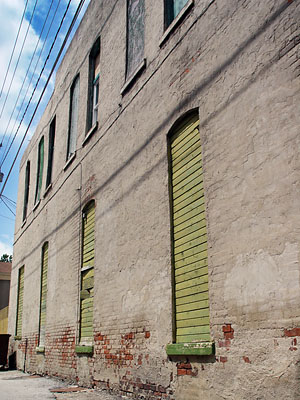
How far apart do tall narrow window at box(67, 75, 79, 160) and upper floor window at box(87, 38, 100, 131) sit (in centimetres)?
112

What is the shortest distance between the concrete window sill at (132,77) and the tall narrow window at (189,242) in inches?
69.0

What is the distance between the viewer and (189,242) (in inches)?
231

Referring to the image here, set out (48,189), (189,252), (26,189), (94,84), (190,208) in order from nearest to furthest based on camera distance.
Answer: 1. (189,252)
2. (190,208)
3. (94,84)
4. (48,189)
5. (26,189)

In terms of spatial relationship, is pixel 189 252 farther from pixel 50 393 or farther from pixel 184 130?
pixel 50 393

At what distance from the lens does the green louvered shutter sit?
5500mm

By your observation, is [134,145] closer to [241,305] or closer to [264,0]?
[264,0]

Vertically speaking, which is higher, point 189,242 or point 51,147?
point 51,147

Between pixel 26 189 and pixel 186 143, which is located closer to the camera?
pixel 186 143

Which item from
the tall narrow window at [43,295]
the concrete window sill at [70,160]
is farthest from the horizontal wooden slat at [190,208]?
the tall narrow window at [43,295]

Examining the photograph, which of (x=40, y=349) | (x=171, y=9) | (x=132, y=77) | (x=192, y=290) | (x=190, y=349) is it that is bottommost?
(x=40, y=349)

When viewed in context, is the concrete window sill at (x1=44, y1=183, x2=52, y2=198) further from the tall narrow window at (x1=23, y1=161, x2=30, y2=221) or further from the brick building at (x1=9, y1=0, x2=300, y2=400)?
the tall narrow window at (x1=23, y1=161, x2=30, y2=221)

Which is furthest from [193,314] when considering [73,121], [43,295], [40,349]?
[43,295]

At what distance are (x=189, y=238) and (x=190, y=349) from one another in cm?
140

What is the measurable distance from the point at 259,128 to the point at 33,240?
442 inches
